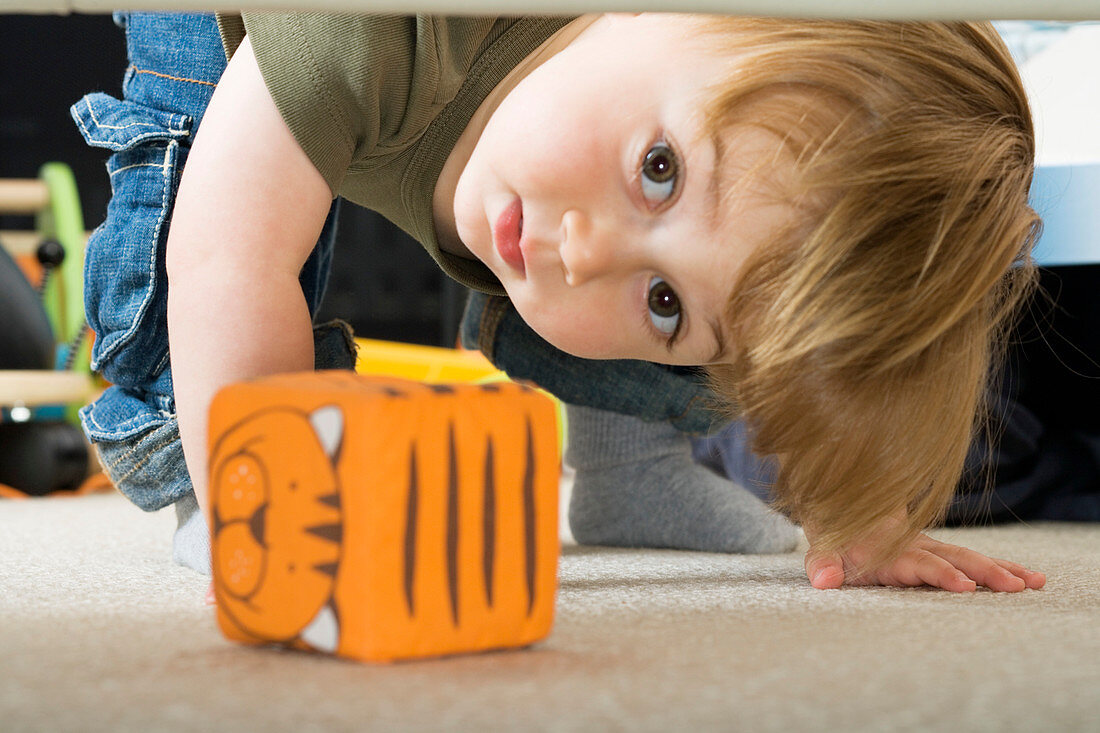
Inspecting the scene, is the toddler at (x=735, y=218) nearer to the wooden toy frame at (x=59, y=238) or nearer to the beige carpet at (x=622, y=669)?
the beige carpet at (x=622, y=669)

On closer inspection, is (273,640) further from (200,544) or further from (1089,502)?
(1089,502)

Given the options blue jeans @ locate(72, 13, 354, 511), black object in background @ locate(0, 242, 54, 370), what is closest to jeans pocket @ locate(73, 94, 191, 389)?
blue jeans @ locate(72, 13, 354, 511)

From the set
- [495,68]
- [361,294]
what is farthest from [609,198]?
[361,294]

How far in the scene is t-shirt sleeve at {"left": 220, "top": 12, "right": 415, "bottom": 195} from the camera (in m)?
0.72

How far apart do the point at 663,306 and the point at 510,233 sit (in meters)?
0.11

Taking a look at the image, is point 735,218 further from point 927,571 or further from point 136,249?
point 136,249

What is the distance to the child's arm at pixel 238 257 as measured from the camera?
2.22 feet

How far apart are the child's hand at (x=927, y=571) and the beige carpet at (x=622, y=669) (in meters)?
0.03

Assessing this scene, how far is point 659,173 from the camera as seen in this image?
674mm

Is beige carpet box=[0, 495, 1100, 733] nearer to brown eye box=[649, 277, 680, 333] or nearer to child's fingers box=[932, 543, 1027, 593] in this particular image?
child's fingers box=[932, 543, 1027, 593]

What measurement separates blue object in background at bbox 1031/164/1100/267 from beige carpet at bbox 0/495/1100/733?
429 millimetres

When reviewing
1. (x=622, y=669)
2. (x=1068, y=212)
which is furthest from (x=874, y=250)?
(x=1068, y=212)

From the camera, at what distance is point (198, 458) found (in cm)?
69

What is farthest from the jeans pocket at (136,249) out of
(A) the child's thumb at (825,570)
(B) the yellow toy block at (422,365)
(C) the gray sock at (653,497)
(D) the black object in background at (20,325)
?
(B) the yellow toy block at (422,365)
